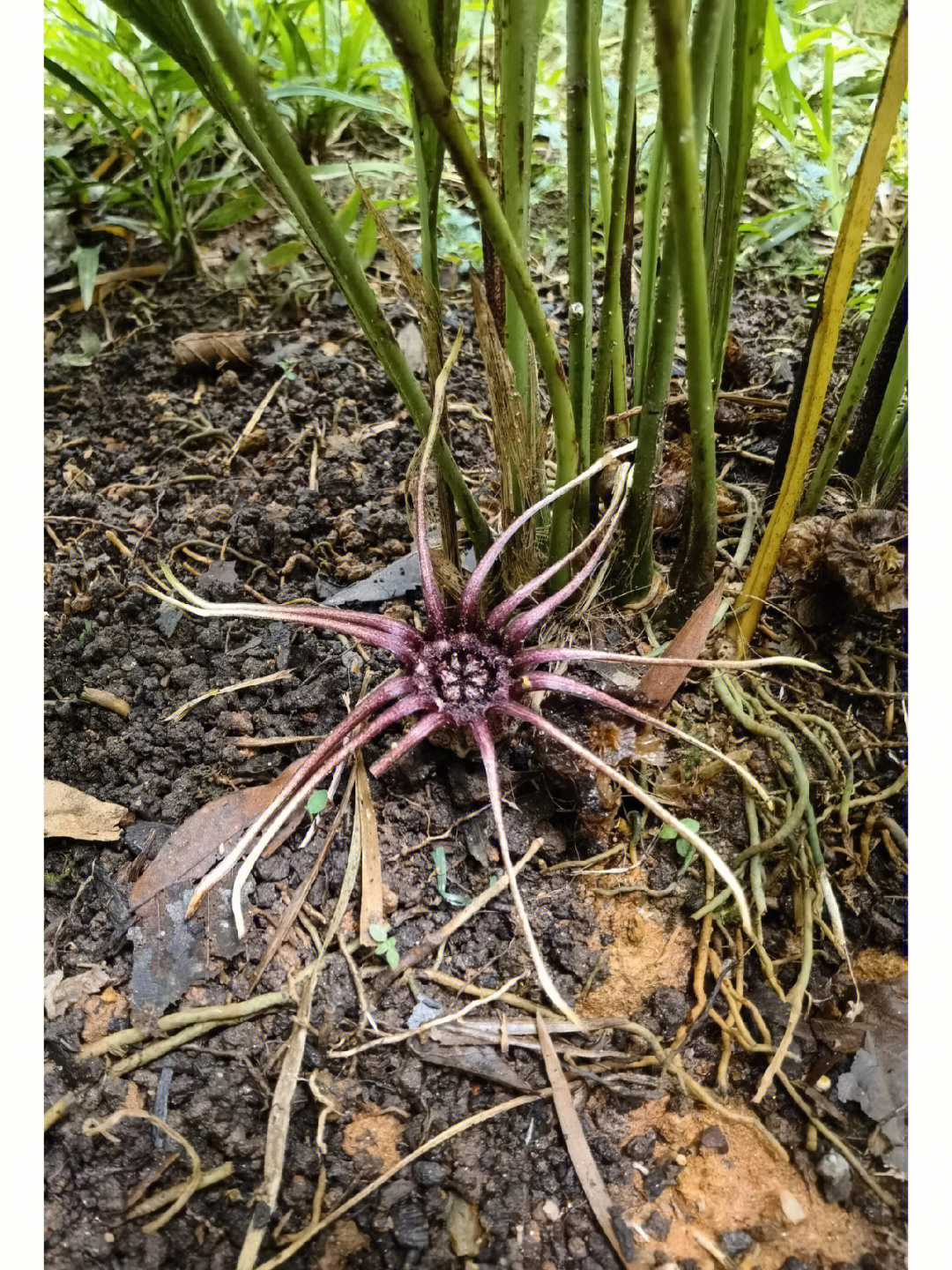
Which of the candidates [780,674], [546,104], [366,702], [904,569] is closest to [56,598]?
[366,702]

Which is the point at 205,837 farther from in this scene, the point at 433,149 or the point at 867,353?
the point at 867,353

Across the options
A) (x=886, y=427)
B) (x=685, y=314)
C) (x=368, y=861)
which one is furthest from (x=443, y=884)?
(x=886, y=427)

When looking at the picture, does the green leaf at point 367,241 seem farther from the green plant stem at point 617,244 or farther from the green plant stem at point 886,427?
the green plant stem at point 886,427

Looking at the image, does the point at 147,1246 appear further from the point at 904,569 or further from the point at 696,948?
the point at 904,569

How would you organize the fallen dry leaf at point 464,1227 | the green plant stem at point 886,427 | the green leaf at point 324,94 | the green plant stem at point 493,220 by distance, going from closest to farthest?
the green plant stem at point 493,220
the fallen dry leaf at point 464,1227
the green plant stem at point 886,427
the green leaf at point 324,94

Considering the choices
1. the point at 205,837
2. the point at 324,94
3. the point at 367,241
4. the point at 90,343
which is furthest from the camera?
the point at 90,343

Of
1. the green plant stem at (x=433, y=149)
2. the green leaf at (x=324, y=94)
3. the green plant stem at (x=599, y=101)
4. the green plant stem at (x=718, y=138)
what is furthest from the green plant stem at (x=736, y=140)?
the green leaf at (x=324, y=94)
